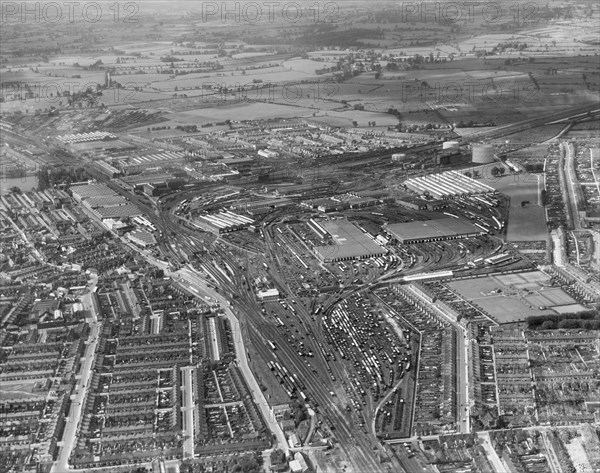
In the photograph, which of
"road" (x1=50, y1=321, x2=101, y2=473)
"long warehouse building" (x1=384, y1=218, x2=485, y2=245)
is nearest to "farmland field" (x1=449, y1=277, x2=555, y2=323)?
"long warehouse building" (x1=384, y1=218, x2=485, y2=245)

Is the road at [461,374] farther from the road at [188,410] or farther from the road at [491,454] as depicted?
the road at [188,410]

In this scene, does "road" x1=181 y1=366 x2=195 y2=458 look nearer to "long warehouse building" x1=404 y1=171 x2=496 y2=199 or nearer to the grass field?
the grass field

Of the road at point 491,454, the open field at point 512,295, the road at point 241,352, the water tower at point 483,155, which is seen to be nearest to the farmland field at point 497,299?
the open field at point 512,295

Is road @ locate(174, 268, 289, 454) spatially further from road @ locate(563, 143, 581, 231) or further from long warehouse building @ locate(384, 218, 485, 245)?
road @ locate(563, 143, 581, 231)

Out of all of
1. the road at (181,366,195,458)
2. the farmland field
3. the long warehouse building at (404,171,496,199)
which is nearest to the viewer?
the road at (181,366,195,458)

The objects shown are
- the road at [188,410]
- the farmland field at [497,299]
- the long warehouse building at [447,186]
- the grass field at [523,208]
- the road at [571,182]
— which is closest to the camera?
the road at [188,410]

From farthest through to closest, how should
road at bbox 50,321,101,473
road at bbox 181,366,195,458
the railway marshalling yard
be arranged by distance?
1. the railway marshalling yard
2. road at bbox 181,366,195,458
3. road at bbox 50,321,101,473

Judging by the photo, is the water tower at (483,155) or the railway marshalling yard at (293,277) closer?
the railway marshalling yard at (293,277)

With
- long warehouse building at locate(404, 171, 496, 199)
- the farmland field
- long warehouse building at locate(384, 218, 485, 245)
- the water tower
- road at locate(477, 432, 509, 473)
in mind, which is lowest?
road at locate(477, 432, 509, 473)

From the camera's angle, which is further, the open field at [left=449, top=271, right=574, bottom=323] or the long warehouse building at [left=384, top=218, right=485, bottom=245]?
the long warehouse building at [left=384, top=218, right=485, bottom=245]

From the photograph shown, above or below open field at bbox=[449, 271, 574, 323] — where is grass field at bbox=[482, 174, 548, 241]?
above

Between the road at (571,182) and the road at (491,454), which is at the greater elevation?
the road at (571,182)
